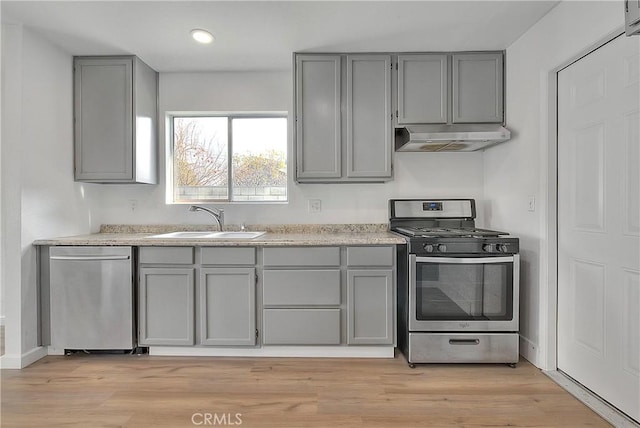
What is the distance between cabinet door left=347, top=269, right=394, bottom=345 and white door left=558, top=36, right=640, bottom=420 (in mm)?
1139

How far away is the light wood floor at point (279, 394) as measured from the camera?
1.80 metres

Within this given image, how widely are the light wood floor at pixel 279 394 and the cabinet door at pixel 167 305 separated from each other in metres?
0.20

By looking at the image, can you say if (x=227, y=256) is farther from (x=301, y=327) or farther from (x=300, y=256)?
(x=301, y=327)

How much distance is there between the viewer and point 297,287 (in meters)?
2.48

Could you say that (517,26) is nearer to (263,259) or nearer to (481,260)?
(481,260)

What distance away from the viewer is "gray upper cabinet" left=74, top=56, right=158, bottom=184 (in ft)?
9.25

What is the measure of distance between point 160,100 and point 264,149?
3.48 feet

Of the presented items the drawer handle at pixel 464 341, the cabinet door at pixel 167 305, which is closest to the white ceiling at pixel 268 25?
the cabinet door at pixel 167 305

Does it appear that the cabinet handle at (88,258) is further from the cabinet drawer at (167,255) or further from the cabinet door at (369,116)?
the cabinet door at (369,116)

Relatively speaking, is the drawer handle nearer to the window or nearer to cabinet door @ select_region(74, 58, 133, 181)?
the window

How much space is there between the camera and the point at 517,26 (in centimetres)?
240

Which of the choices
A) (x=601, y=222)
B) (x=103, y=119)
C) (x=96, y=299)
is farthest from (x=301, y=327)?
(x=103, y=119)

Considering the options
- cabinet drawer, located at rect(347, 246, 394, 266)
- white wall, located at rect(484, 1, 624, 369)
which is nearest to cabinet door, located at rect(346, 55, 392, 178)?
cabinet drawer, located at rect(347, 246, 394, 266)

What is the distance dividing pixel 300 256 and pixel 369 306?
623 millimetres
